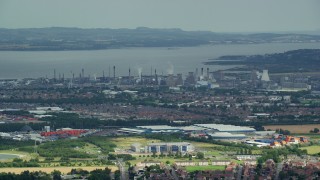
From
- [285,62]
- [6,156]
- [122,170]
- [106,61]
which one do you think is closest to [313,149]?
[122,170]

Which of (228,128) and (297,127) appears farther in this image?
(297,127)

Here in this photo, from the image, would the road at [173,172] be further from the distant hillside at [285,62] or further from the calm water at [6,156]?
the distant hillside at [285,62]

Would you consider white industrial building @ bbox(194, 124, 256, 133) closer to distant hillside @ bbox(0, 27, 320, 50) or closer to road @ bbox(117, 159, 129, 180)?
road @ bbox(117, 159, 129, 180)

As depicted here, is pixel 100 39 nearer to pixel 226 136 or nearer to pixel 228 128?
pixel 228 128

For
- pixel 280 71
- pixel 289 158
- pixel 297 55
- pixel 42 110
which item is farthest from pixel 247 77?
pixel 289 158

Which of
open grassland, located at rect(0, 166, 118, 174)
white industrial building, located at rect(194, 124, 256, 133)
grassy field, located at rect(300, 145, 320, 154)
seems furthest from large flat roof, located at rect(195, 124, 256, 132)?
open grassland, located at rect(0, 166, 118, 174)

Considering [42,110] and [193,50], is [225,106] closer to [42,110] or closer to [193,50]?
[42,110]
